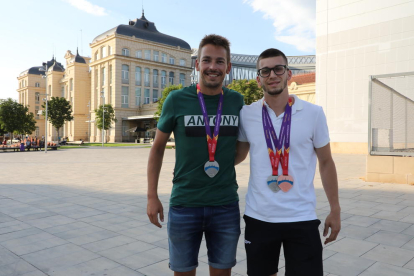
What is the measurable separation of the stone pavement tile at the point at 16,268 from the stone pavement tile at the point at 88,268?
0.27 meters

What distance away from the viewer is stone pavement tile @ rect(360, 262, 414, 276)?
3.46 meters

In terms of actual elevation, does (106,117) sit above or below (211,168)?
above

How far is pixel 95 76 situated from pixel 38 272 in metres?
68.0

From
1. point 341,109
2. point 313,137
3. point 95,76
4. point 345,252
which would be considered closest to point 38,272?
point 313,137

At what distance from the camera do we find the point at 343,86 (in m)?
24.1

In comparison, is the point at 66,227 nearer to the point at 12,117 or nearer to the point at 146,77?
the point at 12,117

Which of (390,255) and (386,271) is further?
(390,255)

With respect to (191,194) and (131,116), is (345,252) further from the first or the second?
(131,116)

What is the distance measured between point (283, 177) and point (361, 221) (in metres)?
4.23

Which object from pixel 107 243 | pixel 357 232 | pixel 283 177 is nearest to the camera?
pixel 283 177

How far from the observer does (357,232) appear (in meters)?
4.98

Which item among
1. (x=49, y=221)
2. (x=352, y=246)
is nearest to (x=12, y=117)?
(x=49, y=221)

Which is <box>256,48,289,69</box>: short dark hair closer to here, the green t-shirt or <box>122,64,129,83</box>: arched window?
the green t-shirt

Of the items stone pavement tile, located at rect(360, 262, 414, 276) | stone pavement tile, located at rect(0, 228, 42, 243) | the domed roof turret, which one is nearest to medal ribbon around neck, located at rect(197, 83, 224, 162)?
stone pavement tile, located at rect(360, 262, 414, 276)
